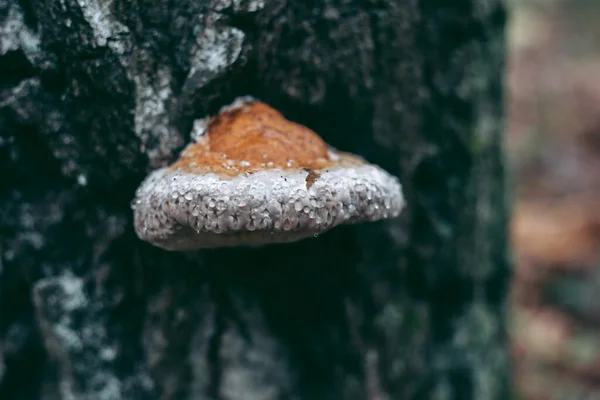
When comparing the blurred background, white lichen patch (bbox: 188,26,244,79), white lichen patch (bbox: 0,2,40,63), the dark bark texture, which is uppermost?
white lichen patch (bbox: 0,2,40,63)

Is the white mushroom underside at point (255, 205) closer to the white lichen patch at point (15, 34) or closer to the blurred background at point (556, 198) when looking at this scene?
the white lichen patch at point (15, 34)

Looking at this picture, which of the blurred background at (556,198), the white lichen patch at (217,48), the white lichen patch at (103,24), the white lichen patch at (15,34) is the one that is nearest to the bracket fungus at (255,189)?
the white lichen patch at (217,48)

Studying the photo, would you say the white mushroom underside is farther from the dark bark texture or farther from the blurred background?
the blurred background

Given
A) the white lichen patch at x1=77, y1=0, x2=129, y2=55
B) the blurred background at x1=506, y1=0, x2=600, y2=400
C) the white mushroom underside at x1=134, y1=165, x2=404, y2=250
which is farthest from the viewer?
the blurred background at x1=506, y1=0, x2=600, y2=400

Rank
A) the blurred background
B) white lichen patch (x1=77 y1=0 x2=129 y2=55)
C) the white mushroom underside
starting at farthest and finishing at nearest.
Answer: the blurred background → white lichen patch (x1=77 y1=0 x2=129 y2=55) → the white mushroom underside

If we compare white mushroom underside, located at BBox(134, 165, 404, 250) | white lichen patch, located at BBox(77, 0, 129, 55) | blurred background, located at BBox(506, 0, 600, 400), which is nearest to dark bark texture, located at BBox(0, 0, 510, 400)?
white lichen patch, located at BBox(77, 0, 129, 55)
